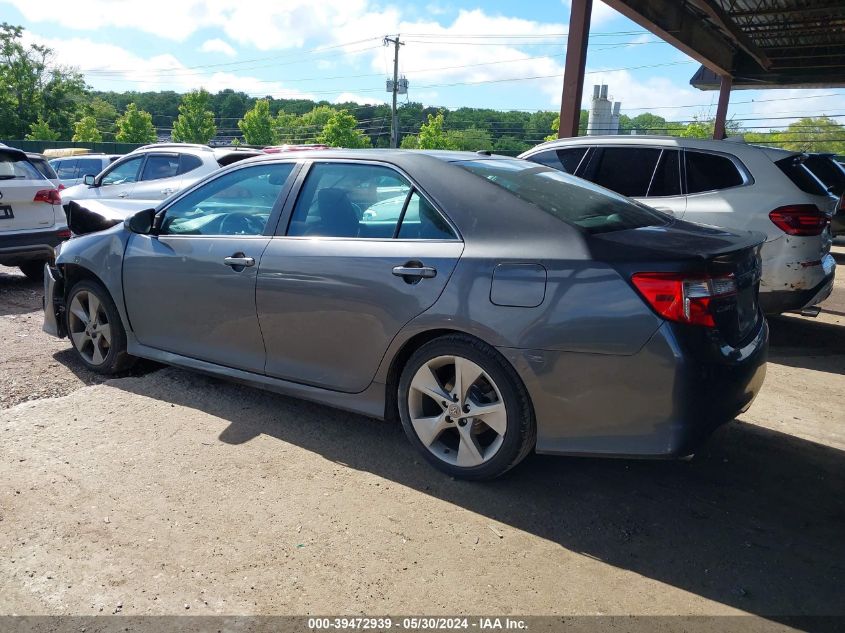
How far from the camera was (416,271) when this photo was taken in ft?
11.0

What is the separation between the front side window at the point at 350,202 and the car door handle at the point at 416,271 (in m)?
0.26

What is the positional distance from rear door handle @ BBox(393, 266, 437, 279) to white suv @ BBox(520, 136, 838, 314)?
365cm

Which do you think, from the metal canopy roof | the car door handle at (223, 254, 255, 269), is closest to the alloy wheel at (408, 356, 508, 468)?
the car door handle at (223, 254, 255, 269)

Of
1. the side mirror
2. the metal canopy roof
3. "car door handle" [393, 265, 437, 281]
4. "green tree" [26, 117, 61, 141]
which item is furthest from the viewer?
"green tree" [26, 117, 61, 141]

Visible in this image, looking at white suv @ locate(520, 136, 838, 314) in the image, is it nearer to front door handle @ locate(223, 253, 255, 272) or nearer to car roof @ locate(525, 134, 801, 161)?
car roof @ locate(525, 134, 801, 161)

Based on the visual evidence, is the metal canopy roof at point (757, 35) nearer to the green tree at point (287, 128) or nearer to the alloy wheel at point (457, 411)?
the alloy wheel at point (457, 411)

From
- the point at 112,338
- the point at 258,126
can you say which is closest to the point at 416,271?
the point at 112,338

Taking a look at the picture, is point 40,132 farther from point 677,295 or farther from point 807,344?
point 677,295

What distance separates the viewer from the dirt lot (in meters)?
2.58

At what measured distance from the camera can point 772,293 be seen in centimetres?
585

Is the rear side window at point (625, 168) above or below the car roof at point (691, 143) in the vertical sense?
below

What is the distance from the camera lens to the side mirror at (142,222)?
177 inches

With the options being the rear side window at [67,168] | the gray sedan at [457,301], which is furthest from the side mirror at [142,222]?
the rear side window at [67,168]

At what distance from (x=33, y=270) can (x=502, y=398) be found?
7968 mm
